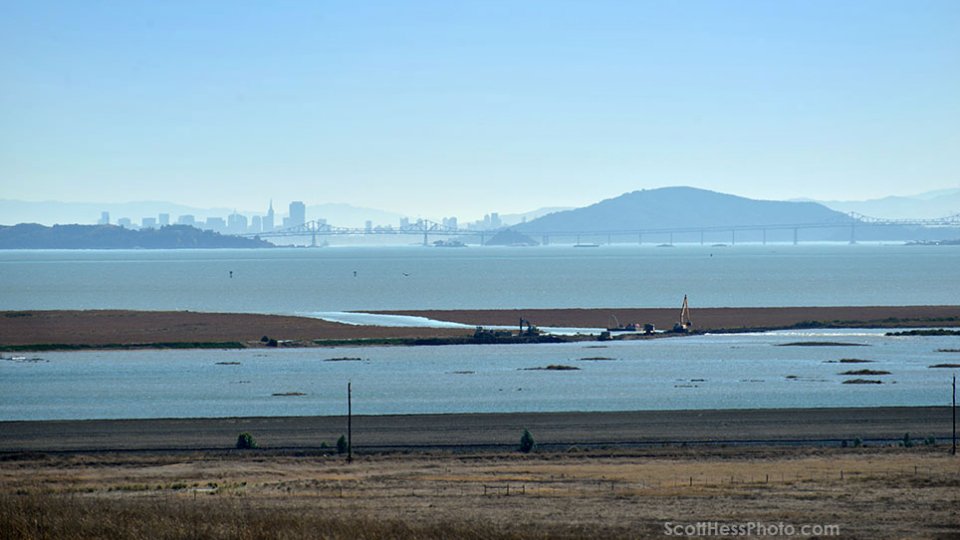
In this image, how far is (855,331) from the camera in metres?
62.3

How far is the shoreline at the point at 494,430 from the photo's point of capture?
96.9ft

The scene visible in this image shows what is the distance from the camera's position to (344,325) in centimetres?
6656

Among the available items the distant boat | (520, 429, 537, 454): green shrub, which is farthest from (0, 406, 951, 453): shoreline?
the distant boat

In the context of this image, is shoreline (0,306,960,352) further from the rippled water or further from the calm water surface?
the calm water surface

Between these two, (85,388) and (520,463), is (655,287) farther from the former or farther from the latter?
(520,463)

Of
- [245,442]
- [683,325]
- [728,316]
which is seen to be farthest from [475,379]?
[728,316]

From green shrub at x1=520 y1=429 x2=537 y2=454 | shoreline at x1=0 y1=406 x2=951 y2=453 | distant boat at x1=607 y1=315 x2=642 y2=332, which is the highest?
distant boat at x1=607 y1=315 x2=642 y2=332

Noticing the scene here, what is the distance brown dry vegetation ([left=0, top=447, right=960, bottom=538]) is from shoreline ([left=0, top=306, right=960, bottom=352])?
98.9 ft

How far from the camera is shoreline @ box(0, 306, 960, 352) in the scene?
58.0 m

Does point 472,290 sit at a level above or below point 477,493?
above

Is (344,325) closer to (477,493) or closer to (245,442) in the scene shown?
(245,442)

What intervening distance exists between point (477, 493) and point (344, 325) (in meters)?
45.0

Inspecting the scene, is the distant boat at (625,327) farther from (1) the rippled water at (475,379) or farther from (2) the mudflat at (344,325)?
(1) the rippled water at (475,379)

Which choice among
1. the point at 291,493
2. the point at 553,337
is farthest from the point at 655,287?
the point at 291,493
